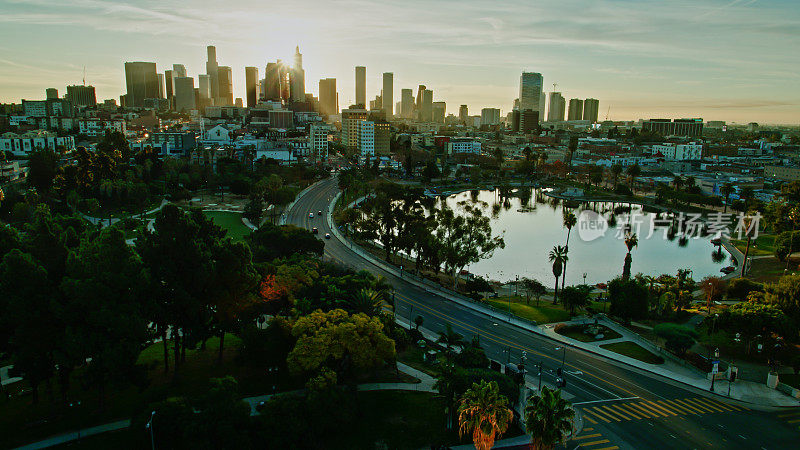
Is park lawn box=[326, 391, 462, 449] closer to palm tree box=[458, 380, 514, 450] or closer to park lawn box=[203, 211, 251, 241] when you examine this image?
palm tree box=[458, 380, 514, 450]

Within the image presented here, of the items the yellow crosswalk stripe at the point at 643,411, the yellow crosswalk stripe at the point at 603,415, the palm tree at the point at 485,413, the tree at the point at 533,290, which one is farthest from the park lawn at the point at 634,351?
the palm tree at the point at 485,413

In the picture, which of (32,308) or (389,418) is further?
(389,418)

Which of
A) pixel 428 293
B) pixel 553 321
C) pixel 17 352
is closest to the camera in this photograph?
pixel 17 352

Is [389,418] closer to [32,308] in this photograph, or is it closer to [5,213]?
[32,308]

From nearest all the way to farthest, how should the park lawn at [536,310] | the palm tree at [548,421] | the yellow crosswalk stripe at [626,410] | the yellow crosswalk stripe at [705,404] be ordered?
the palm tree at [548,421] → the yellow crosswalk stripe at [626,410] → the yellow crosswalk stripe at [705,404] → the park lawn at [536,310]

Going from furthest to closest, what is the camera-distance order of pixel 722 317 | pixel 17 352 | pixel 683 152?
pixel 683 152
pixel 722 317
pixel 17 352

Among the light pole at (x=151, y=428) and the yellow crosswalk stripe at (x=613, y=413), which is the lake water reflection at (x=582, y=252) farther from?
Answer: the light pole at (x=151, y=428)

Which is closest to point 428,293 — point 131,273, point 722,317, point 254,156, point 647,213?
point 722,317

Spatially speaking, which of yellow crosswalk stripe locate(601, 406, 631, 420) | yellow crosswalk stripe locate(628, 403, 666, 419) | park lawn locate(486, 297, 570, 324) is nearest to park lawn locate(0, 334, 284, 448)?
yellow crosswalk stripe locate(601, 406, 631, 420)

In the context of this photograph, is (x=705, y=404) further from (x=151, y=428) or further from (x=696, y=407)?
(x=151, y=428)
